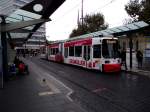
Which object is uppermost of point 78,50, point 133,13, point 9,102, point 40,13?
point 133,13

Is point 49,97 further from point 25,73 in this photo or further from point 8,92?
point 25,73

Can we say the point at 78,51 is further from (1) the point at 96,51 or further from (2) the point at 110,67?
(2) the point at 110,67

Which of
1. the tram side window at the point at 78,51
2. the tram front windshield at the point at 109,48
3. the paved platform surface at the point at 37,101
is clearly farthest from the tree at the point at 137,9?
the paved platform surface at the point at 37,101

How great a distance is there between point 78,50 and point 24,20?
11.0m

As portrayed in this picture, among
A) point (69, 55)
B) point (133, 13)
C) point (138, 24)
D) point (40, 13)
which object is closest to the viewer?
point (40, 13)

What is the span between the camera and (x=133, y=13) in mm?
40656

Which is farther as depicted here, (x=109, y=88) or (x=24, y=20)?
(x=24, y=20)

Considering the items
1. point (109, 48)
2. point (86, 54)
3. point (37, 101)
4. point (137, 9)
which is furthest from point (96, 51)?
point (137, 9)

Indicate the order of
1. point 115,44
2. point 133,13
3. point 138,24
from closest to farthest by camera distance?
point 115,44
point 138,24
point 133,13

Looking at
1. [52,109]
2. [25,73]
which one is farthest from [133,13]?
[52,109]

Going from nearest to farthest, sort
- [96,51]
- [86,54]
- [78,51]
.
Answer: [96,51], [86,54], [78,51]

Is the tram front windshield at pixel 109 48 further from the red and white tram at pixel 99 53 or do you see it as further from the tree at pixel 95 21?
the tree at pixel 95 21

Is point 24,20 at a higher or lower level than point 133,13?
lower

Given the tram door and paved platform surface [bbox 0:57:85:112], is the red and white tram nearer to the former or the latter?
the tram door
